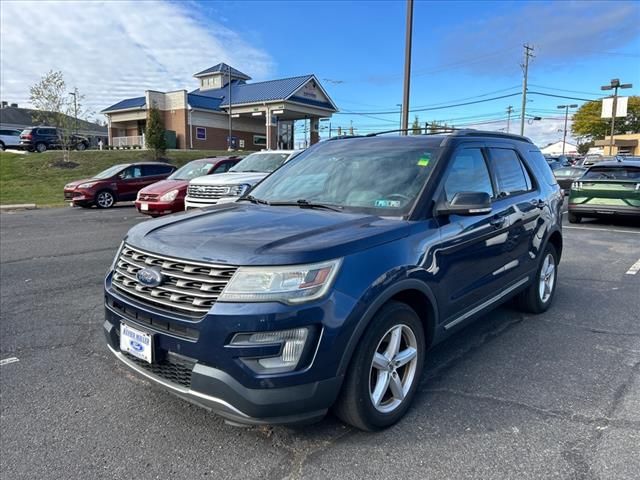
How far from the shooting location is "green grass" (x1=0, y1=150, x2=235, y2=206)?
19.9 meters

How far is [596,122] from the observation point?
80188 mm

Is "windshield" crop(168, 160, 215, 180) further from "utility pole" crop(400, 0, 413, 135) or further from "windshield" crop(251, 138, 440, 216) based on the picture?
"windshield" crop(251, 138, 440, 216)

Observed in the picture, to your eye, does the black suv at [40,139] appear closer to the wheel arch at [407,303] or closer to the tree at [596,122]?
the wheel arch at [407,303]

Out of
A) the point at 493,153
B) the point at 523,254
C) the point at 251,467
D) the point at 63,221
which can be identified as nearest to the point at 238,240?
the point at 251,467

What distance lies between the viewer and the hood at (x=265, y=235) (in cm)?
246

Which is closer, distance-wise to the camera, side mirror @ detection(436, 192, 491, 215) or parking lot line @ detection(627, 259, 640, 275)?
side mirror @ detection(436, 192, 491, 215)

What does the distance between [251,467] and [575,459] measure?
1772mm

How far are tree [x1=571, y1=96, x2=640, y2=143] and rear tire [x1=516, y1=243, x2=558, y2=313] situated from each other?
8781 centimetres

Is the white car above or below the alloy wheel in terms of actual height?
above

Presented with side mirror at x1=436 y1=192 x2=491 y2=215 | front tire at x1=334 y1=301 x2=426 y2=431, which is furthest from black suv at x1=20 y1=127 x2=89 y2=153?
front tire at x1=334 y1=301 x2=426 y2=431

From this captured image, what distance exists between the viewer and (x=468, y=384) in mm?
3490

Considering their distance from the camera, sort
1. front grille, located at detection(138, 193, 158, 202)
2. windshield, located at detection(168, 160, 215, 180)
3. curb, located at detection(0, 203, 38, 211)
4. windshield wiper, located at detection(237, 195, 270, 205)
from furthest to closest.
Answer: curb, located at detection(0, 203, 38, 211) < windshield, located at detection(168, 160, 215, 180) < front grille, located at detection(138, 193, 158, 202) < windshield wiper, located at detection(237, 195, 270, 205)

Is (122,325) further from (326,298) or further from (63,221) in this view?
(63,221)

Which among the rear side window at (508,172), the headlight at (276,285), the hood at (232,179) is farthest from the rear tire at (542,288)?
the hood at (232,179)
